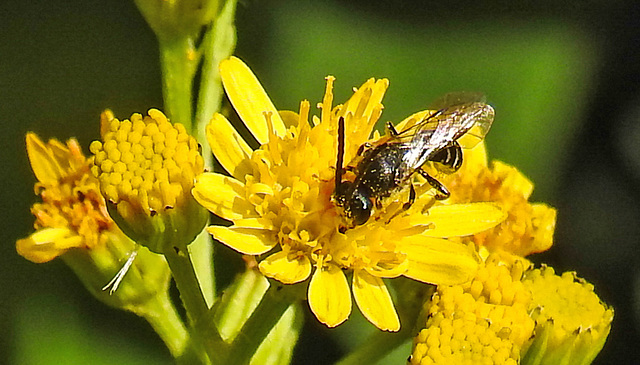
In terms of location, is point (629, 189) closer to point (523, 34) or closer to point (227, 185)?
point (523, 34)

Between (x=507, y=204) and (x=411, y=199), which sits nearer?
(x=411, y=199)

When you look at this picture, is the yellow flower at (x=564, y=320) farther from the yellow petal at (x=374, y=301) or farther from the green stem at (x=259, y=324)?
the green stem at (x=259, y=324)

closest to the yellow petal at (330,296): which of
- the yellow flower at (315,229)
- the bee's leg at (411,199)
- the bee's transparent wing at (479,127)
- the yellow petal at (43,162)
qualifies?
the yellow flower at (315,229)

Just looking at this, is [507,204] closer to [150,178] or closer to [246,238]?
[246,238]

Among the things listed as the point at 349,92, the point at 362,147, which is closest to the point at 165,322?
the point at 362,147

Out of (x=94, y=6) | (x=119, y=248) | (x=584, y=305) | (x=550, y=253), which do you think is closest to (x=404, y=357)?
(x=550, y=253)

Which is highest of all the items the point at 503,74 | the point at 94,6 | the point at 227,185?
the point at 227,185

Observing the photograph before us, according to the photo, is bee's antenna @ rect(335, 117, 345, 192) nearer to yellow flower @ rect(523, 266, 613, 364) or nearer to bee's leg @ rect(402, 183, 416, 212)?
bee's leg @ rect(402, 183, 416, 212)
